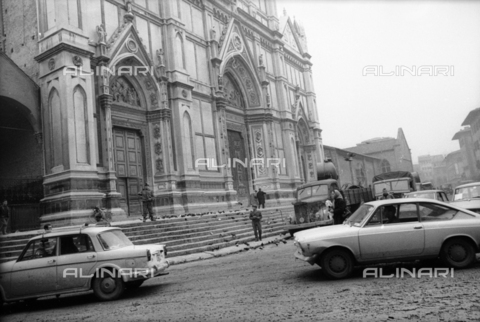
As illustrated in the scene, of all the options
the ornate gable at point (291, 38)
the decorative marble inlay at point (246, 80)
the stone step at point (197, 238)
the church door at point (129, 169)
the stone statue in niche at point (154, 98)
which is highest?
the ornate gable at point (291, 38)

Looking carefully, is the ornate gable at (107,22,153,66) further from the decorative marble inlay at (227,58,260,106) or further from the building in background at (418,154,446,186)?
the building in background at (418,154,446,186)

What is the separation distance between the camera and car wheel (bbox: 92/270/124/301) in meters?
7.31

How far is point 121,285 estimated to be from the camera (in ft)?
24.1

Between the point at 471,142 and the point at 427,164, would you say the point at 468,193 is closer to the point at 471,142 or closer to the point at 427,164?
the point at 471,142

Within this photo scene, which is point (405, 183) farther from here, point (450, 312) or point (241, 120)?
point (450, 312)

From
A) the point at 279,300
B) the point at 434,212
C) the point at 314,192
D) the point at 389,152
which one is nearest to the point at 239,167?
the point at 314,192

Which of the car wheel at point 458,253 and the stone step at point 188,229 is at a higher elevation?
the stone step at point 188,229

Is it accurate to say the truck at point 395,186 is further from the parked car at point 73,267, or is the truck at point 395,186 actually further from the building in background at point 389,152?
the building in background at point 389,152

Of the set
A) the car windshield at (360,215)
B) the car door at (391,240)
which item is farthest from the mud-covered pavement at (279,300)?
the car windshield at (360,215)

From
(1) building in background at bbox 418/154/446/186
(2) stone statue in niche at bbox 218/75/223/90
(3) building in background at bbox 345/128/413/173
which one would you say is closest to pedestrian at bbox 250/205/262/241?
(2) stone statue in niche at bbox 218/75/223/90

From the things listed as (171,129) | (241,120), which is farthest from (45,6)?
(241,120)

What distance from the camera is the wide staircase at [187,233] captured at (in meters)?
11.4

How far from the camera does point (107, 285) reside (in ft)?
24.1

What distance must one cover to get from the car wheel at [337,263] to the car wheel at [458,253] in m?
1.83
